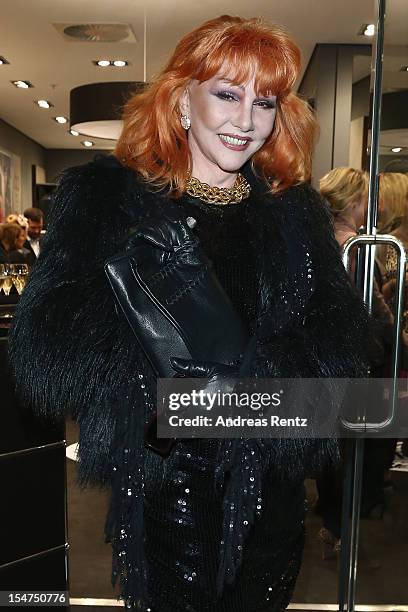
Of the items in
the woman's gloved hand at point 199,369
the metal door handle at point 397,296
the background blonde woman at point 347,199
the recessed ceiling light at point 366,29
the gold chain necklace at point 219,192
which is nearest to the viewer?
the woman's gloved hand at point 199,369

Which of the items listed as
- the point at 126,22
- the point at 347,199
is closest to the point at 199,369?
the point at 347,199

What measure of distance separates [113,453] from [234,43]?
30.7 inches

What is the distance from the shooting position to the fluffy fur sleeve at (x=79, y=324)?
41.8 inches

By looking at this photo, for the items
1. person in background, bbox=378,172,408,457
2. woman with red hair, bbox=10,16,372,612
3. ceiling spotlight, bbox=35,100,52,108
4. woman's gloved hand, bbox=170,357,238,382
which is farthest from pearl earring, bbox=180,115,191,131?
ceiling spotlight, bbox=35,100,52,108

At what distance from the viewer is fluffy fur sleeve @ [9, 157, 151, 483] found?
1.06m

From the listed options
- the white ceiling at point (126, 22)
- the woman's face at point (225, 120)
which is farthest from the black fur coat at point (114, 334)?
the white ceiling at point (126, 22)

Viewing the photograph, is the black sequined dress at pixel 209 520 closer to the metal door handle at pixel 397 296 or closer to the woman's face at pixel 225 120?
the woman's face at pixel 225 120

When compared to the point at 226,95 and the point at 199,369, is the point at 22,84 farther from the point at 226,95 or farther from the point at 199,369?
the point at 199,369

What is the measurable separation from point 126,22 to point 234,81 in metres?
3.96

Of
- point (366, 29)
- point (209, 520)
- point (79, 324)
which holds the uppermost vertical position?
point (366, 29)

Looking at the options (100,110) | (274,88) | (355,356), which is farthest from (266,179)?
(100,110)

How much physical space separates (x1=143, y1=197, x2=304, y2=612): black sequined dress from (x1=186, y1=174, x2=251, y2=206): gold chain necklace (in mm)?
18

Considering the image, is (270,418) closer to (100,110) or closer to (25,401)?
(25,401)

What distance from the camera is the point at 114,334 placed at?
1089 mm
